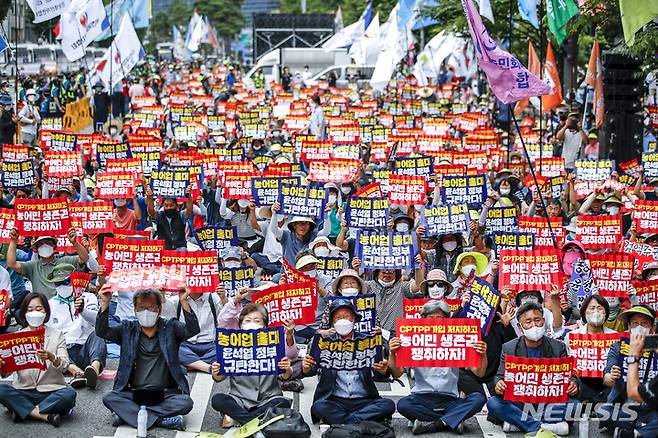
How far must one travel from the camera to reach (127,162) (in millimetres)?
17719

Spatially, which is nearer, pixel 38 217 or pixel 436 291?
pixel 436 291

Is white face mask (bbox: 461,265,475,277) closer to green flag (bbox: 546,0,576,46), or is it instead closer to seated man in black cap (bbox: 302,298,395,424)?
seated man in black cap (bbox: 302,298,395,424)

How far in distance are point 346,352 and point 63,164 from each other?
31.6ft

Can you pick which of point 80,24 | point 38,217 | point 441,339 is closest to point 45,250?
point 38,217

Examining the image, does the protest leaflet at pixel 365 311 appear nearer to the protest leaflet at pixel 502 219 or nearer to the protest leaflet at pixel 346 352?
the protest leaflet at pixel 346 352

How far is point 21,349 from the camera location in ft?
34.2

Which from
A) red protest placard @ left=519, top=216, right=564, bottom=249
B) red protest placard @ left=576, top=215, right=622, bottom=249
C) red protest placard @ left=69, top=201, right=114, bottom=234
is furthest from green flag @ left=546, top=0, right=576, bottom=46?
red protest placard @ left=69, top=201, right=114, bottom=234

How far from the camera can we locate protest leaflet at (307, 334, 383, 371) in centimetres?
1031

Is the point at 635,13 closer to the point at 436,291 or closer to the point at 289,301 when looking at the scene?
the point at 436,291

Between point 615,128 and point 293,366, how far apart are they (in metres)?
13.6

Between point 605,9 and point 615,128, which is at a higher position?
point 605,9

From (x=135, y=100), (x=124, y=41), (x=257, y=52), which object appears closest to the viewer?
(x=124, y=41)

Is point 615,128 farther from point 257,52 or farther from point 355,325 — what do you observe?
point 257,52

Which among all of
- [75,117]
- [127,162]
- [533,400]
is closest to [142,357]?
[533,400]
